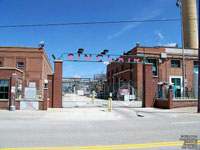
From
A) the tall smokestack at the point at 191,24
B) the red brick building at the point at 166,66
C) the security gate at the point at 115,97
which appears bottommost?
the security gate at the point at 115,97

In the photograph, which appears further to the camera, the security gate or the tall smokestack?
the tall smokestack

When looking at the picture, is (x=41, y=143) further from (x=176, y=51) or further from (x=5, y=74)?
(x=176, y=51)

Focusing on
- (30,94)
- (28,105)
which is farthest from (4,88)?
(28,105)

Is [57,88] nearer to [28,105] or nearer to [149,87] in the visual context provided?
[28,105]

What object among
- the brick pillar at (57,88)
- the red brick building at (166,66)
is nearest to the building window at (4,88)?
the brick pillar at (57,88)

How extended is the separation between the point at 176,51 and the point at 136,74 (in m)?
9.20

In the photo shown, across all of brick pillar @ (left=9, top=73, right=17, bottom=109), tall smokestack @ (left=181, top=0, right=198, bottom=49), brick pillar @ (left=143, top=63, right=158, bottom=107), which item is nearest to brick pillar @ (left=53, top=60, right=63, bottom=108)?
brick pillar @ (left=9, top=73, right=17, bottom=109)

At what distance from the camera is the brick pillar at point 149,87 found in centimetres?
1986

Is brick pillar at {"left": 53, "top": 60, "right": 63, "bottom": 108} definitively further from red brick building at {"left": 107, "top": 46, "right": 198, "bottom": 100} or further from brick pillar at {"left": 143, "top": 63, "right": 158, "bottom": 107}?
red brick building at {"left": 107, "top": 46, "right": 198, "bottom": 100}

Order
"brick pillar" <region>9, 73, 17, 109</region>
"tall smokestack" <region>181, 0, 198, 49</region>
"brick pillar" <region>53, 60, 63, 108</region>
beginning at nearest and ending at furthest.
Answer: "brick pillar" <region>9, 73, 17, 109</region>, "brick pillar" <region>53, 60, 63, 108</region>, "tall smokestack" <region>181, 0, 198, 49</region>

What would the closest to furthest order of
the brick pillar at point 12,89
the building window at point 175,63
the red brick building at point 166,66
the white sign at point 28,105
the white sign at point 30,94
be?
the brick pillar at point 12,89
the white sign at point 28,105
the white sign at point 30,94
the red brick building at point 166,66
the building window at point 175,63

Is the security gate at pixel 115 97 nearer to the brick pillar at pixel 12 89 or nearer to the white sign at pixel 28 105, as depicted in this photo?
the white sign at pixel 28 105

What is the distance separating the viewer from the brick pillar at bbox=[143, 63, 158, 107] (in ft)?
65.2

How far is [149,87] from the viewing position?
19969 millimetres
